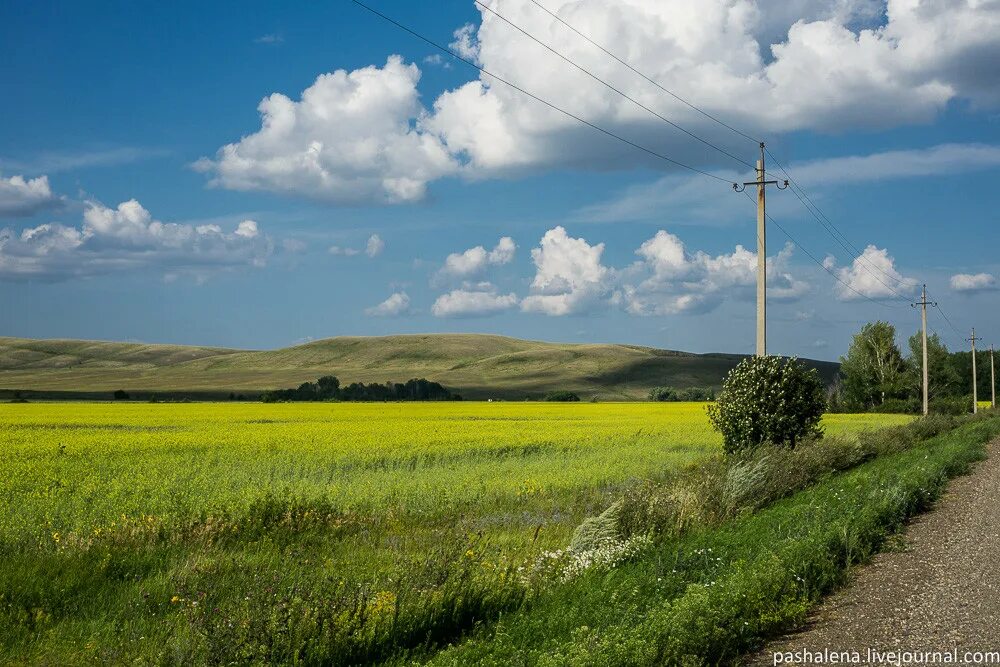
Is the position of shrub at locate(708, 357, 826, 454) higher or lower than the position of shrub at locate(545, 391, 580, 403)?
higher

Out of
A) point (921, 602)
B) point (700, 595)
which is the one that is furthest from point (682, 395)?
point (700, 595)

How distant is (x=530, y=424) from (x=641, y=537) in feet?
97.8

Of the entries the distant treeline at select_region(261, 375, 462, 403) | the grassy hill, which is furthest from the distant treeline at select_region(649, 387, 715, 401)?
the distant treeline at select_region(261, 375, 462, 403)

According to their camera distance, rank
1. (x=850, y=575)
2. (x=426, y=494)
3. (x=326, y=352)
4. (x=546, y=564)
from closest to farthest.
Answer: (x=850, y=575), (x=546, y=564), (x=426, y=494), (x=326, y=352)

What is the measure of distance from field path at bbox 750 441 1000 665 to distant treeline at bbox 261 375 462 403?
71672 millimetres

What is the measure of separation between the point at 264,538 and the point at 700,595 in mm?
6763

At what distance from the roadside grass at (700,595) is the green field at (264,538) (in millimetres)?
975

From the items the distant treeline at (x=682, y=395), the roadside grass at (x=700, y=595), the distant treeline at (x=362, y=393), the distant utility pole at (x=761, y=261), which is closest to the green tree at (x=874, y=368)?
the distant treeline at (x=682, y=395)

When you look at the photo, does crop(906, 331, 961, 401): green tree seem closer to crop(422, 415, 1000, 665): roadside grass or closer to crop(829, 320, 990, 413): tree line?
crop(829, 320, 990, 413): tree line

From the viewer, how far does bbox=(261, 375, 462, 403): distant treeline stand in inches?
3285

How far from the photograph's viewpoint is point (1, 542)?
1099 cm

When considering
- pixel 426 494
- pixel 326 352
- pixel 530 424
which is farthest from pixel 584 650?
pixel 326 352

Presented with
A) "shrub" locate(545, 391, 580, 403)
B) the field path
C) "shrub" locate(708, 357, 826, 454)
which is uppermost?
"shrub" locate(708, 357, 826, 454)

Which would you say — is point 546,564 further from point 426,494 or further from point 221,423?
point 221,423
